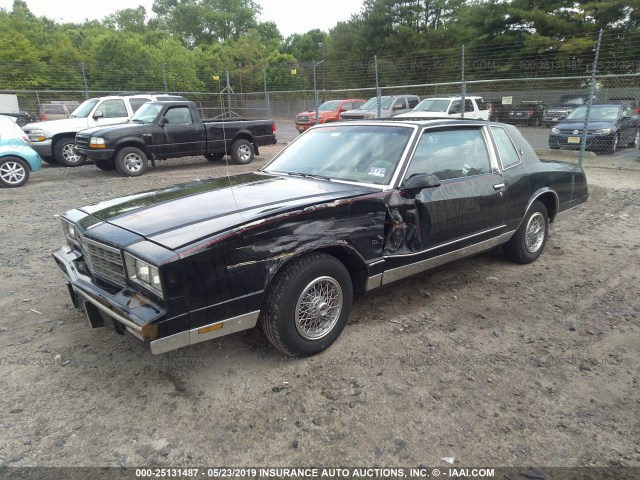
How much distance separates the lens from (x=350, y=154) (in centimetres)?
409

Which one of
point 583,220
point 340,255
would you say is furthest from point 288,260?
point 583,220

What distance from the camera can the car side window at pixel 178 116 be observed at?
37.4 feet

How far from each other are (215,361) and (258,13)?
3145 inches

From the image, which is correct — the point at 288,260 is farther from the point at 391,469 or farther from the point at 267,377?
the point at 391,469

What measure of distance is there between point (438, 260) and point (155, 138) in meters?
9.03

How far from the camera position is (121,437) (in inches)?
102

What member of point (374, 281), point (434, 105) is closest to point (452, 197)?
point (374, 281)

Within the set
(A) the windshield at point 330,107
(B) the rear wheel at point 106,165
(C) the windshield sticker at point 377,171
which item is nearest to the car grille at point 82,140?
(B) the rear wheel at point 106,165

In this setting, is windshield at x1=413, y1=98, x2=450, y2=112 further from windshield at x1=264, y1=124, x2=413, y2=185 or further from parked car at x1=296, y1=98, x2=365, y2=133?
windshield at x1=264, y1=124, x2=413, y2=185

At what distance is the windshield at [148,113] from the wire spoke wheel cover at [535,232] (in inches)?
363

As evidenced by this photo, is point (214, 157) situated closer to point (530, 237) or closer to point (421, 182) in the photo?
point (530, 237)

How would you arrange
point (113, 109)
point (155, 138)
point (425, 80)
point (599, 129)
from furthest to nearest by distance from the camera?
1. point (425, 80)
2. point (599, 129)
3. point (113, 109)
4. point (155, 138)

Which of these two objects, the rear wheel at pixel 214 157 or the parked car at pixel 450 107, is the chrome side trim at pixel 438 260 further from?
the parked car at pixel 450 107

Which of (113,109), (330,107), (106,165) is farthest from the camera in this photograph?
(330,107)
